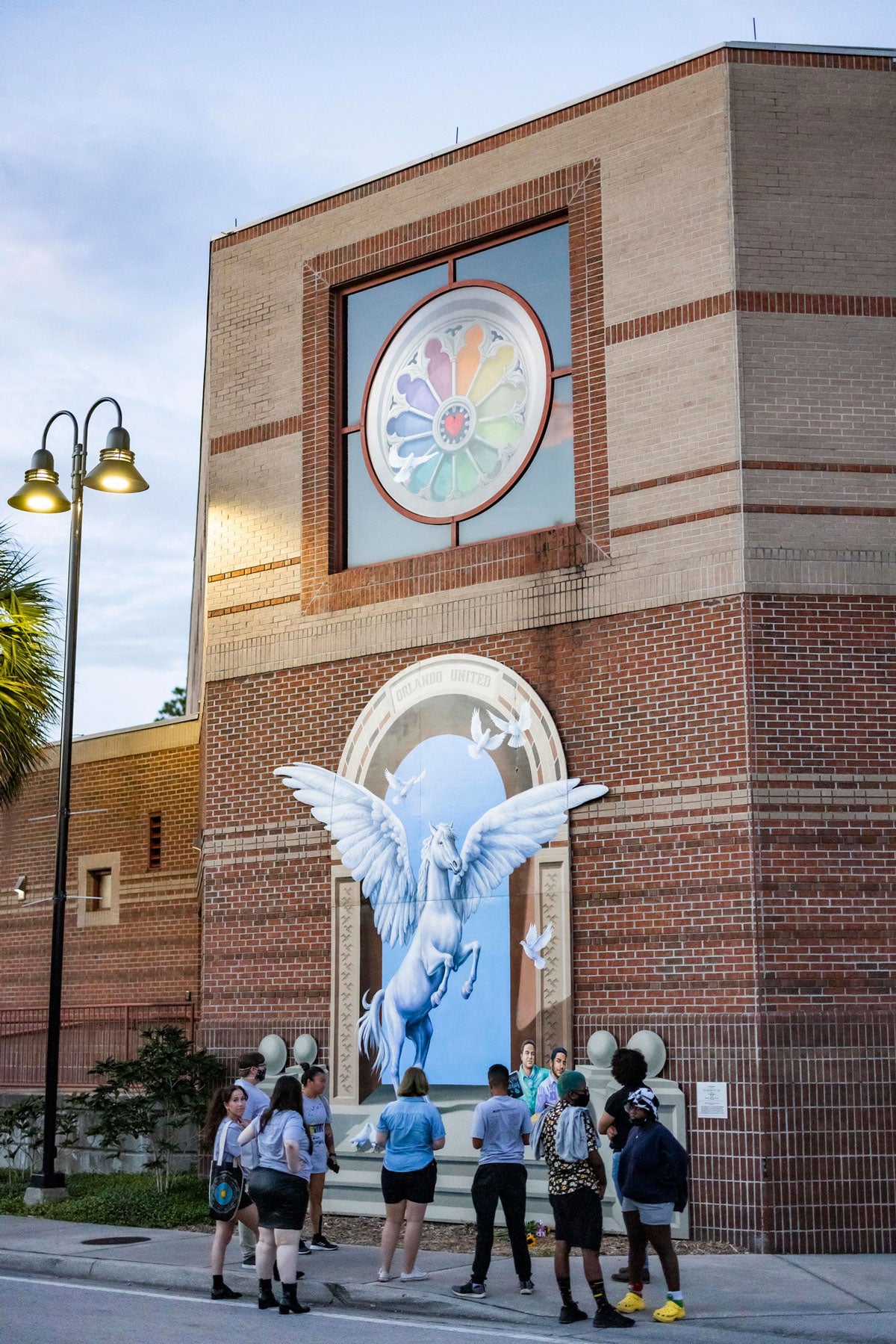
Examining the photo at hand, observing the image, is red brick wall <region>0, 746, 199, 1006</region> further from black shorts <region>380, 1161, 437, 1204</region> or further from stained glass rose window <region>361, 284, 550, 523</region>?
black shorts <region>380, 1161, 437, 1204</region>

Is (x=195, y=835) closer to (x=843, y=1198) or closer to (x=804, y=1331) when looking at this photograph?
(x=843, y=1198)

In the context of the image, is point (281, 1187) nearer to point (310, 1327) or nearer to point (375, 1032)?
point (310, 1327)

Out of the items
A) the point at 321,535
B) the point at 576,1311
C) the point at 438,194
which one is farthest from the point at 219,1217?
the point at 438,194

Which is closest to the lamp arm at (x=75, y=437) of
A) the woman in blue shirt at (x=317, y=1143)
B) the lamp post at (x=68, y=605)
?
the lamp post at (x=68, y=605)

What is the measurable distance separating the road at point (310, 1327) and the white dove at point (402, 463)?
8923 millimetres

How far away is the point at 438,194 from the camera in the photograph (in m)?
16.8

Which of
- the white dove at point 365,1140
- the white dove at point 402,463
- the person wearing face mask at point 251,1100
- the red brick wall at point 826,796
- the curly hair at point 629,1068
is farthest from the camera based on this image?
the white dove at point 402,463

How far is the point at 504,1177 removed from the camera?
10.8 metres

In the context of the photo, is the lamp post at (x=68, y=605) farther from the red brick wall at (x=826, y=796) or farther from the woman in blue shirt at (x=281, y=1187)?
the red brick wall at (x=826, y=796)

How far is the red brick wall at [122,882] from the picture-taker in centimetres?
2145

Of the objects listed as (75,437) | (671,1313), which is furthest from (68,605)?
(671,1313)

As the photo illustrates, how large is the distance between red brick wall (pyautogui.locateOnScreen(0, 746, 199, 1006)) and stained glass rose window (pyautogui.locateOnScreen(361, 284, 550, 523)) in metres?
6.81

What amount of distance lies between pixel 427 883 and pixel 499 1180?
497cm

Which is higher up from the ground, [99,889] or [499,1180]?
[99,889]
